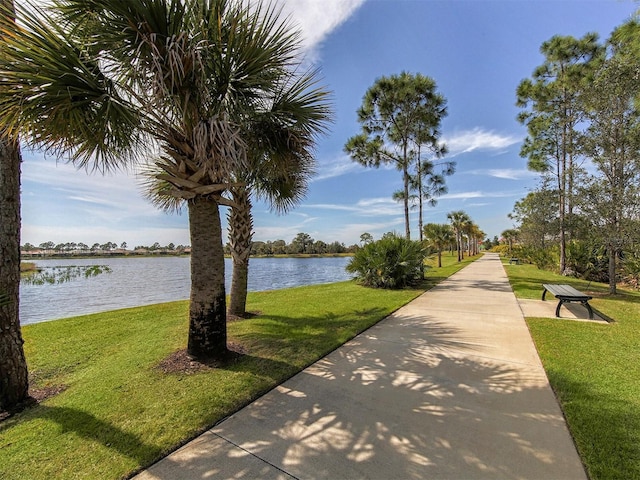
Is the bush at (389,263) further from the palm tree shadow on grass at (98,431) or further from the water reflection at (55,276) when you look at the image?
the water reflection at (55,276)

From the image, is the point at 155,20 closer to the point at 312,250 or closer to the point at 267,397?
the point at 267,397

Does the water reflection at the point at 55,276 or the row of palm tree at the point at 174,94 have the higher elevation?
the row of palm tree at the point at 174,94

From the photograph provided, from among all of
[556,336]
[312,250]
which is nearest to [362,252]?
[556,336]

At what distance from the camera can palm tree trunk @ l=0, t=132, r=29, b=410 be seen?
3.07 metres

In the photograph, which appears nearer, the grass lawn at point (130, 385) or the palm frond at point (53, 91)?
the grass lawn at point (130, 385)

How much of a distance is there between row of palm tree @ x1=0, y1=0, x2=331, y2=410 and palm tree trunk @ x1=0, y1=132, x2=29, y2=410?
435 mm

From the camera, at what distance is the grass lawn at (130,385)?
2264 millimetres

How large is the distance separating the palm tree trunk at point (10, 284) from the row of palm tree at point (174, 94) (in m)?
0.43

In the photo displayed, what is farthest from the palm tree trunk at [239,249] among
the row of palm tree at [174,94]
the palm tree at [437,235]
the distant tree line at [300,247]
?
the distant tree line at [300,247]

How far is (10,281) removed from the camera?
10.3ft

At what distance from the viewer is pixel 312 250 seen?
74688 millimetres

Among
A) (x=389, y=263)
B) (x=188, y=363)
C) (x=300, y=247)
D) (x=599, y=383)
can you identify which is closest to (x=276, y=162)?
(x=188, y=363)

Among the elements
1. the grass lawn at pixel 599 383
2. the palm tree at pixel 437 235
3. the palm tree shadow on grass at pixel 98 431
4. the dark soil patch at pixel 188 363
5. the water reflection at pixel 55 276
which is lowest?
the water reflection at pixel 55 276

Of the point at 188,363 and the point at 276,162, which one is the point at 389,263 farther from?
the point at 188,363
